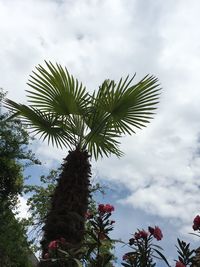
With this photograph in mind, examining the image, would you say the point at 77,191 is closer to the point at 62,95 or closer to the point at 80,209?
the point at 80,209

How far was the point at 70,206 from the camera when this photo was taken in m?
5.79

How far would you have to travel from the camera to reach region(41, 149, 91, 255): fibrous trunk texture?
5.65m

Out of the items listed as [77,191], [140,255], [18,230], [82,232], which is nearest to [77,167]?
[77,191]

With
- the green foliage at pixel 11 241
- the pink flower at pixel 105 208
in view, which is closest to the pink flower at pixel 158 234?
the pink flower at pixel 105 208

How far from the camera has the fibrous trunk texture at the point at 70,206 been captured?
5.65 m

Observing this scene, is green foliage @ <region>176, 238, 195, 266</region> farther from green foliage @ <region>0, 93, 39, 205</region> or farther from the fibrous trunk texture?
green foliage @ <region>0, 93, 39, 205</region>

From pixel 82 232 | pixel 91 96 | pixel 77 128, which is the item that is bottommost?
pixel 82 232

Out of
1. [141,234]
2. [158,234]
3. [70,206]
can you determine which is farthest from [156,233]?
[70,206]

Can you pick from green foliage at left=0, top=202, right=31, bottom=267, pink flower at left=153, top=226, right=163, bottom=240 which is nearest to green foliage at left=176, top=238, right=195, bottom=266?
pink flower at left=153, top=226, right=163, bottom=240

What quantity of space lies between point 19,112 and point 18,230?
7843 mm

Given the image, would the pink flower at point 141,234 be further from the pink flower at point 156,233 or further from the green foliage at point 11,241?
the green foliage at point 11,241

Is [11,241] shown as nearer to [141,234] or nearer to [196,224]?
[141,234]

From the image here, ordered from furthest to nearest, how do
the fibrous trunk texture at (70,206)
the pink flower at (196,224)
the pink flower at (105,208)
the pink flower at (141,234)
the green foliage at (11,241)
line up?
the green foliage at (11,241) → the fibrous trunk texture at (70,206) → the pink flower at (105,208) → the pink flower at (141,234) → the pink flower at (196,224)

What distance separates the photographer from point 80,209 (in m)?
5.84
